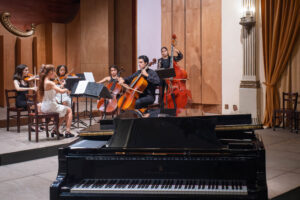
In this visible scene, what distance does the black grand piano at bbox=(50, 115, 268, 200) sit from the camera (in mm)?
2072

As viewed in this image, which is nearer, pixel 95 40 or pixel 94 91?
pixel 94 91

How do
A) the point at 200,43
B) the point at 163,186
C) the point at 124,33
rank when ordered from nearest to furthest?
the point at 163,186
the point at 200,43
the point at 124,33

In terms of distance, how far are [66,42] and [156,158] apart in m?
8.49

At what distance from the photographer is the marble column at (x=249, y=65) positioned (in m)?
6.64

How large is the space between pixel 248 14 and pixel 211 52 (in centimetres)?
120

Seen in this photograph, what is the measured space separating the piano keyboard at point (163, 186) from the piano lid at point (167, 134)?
195 mm

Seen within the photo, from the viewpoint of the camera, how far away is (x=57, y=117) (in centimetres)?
543

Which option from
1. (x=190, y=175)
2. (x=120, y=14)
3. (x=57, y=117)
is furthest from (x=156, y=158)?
(x=120, y=14)

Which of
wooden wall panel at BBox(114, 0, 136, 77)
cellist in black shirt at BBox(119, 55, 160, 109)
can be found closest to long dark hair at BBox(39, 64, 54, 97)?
cellist in black shirt at BBox(119, 55, 160, 109)

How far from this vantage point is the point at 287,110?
589 cm

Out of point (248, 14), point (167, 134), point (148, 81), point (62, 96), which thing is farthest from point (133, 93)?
point (167, 134)

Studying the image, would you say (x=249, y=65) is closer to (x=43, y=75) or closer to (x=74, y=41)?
(x=43, y=75)

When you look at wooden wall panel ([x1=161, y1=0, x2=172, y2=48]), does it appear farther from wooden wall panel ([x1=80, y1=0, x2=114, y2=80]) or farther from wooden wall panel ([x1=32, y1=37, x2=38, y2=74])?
wooden wall panel ([x1=32, y1=37, x2=38, y2=74])

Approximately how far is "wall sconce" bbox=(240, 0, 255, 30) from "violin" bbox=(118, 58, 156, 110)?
2024 mm
